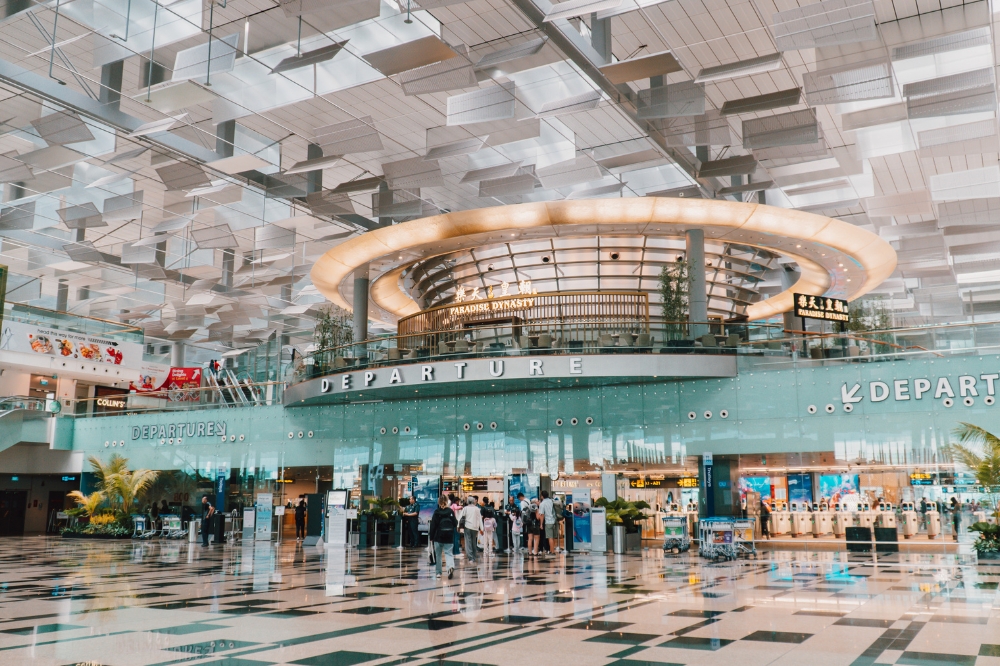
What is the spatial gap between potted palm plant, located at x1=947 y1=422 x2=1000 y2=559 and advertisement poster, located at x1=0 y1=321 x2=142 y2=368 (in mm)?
29163

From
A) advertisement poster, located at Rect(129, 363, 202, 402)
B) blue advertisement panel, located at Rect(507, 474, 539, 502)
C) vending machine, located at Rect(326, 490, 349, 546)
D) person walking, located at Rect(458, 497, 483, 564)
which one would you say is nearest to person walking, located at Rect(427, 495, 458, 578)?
person walking, located at Rect(458, 497, 483, 564)

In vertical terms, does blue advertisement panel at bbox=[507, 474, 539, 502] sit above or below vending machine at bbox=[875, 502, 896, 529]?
above

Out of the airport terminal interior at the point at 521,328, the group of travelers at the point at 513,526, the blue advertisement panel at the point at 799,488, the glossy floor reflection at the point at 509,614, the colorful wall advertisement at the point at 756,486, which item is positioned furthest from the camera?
the colorful wall advertisement at the point at 756,486

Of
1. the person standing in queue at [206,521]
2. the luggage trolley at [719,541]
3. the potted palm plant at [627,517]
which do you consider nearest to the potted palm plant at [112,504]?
the person standing in queue at [206,521]

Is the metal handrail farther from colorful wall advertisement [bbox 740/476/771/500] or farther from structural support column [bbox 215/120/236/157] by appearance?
colorful wall advertisement [bbox 740/476/771/500]

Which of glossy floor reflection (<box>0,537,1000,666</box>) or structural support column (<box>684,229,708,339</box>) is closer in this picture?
glossy floor reflection (<box>0,537,1000,666</box>)

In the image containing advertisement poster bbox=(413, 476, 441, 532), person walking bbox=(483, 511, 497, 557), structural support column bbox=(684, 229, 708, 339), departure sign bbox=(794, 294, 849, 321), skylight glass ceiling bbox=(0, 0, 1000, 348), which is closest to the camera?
skylight glass ceiling bbox=(0, 0, 1000, 348)

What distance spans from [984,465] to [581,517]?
770cm

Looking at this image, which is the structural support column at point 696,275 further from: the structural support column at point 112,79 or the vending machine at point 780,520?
the structural support column at point 112,79

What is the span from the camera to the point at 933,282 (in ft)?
93.7

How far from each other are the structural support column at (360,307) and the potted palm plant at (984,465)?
1480 centimetres

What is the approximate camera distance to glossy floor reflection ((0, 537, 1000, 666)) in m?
5.88

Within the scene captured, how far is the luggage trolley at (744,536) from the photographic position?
1596cm

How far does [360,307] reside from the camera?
2388 cm
